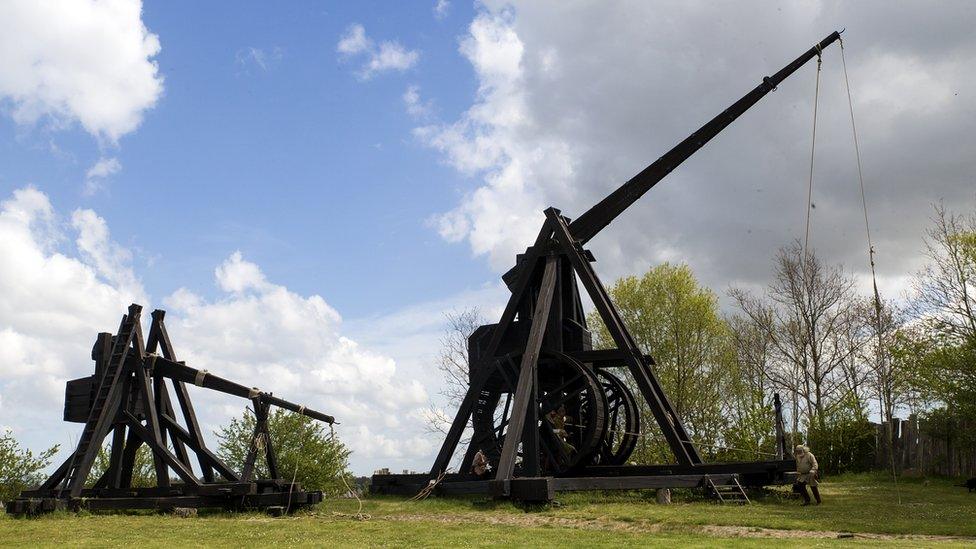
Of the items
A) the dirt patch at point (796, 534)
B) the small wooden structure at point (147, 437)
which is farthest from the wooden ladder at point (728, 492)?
the small wooden structure at point (147, 437)

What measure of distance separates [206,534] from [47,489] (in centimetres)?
589

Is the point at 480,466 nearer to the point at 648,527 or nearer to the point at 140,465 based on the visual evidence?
the point at 648,527

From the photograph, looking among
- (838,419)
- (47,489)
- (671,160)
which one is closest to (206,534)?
(47,489)

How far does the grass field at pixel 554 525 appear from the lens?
409 inches

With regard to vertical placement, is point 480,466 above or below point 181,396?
below

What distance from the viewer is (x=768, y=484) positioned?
50.1ft

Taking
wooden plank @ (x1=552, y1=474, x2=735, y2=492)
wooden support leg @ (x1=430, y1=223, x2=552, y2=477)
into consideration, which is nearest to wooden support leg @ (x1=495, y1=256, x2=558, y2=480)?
wooden support leg @ (x1=430, y1=223, x2=552, y2=477)

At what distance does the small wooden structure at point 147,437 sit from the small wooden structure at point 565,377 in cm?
344

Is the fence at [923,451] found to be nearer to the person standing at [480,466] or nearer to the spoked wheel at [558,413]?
the spoked wheel at [558,413]

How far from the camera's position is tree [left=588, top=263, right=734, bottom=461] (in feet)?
111

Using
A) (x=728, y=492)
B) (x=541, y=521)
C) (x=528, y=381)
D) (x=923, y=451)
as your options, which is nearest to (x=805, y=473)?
(x=728, y=492)

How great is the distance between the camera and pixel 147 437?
15.9 metres

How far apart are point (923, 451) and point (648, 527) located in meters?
19.8

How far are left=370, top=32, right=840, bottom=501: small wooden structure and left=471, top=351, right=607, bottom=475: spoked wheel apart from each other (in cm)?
2
